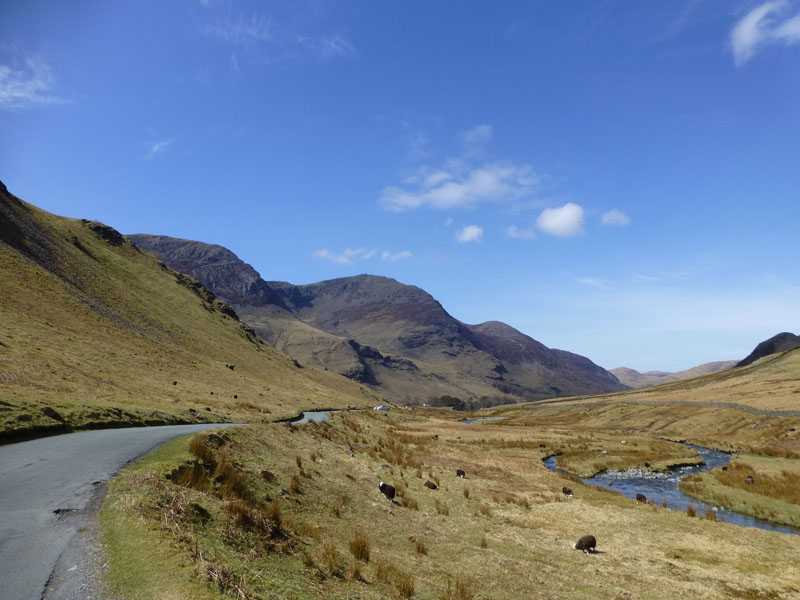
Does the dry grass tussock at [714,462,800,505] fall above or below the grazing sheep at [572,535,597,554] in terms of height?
above

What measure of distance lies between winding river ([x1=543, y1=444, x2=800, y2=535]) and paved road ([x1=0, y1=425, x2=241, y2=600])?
104 feet

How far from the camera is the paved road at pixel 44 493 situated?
758 centimetres

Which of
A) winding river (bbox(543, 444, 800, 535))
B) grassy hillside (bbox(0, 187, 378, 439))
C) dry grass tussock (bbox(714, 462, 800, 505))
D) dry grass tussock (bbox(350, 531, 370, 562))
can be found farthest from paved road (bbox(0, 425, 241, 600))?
dry grass tussock (bbox(714, 462, 800, 505))

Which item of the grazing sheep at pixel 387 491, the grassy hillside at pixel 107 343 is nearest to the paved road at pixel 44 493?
the grassy hillside at pixel 107 343

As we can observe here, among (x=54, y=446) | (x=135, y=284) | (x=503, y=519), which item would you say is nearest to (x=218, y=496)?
(x=54, y=446)

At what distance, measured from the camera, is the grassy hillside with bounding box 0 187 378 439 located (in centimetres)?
3219

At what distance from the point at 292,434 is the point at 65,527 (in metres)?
22.3

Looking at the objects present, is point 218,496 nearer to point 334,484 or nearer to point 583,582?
point 334,484

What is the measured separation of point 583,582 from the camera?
14297 mm

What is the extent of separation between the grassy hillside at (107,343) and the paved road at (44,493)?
494 centimetres

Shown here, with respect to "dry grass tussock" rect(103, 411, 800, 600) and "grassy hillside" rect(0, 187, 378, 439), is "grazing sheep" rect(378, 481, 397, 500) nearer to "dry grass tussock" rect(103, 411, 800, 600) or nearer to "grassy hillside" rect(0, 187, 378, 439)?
"dry grass tussock" rect(103, 411, 800, 600)

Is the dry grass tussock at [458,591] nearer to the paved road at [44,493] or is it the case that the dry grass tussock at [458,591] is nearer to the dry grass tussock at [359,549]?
the dry grass tussock at [359,549]

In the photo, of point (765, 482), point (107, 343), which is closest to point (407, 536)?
point (765, 482)

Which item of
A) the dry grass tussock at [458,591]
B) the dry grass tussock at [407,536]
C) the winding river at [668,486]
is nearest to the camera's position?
the dry grass tussock at [407,536]
